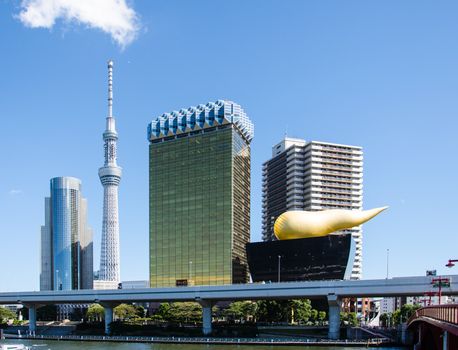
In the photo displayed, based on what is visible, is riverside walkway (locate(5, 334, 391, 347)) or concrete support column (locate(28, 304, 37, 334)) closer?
A: riverside walkway (locate(5, 334, 391, 347))

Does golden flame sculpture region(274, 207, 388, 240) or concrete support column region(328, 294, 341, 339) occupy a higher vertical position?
golden flame sculpture region(274, 207, 388, 240)

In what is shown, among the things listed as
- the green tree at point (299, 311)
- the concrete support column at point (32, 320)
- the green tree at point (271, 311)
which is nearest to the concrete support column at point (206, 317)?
the green tree at point (271, 311)

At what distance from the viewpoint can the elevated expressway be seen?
251 feet

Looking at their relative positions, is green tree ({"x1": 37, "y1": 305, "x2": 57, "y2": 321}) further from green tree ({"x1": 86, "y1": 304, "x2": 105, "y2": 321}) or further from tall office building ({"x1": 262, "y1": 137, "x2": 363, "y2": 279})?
tall office building ({"x1": 262, "y1": 137, "x2": 363, "y2": 279})

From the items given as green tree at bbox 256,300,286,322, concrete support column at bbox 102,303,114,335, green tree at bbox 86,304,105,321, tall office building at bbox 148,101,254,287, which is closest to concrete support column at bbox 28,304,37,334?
green tree at bbox 86,304,105,321

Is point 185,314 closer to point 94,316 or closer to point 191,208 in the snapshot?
point 94,316

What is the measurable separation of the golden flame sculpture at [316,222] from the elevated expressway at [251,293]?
1436 cm

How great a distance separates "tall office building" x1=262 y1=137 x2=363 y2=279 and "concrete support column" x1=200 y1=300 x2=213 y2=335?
70.8 m

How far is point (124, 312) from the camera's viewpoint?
11094cm

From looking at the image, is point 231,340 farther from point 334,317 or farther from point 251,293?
point 334,317

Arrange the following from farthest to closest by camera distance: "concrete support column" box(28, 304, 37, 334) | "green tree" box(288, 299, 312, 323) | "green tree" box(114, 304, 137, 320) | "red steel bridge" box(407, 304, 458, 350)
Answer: "green tree" box(114, 304, 137, 320)
"concrete support column" box(28, 304, 37, 334)
"green tree" box(288, 299, 312, 323)
"red steel bridge" box(407, 304, 458, 350)

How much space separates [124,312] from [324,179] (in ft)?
244

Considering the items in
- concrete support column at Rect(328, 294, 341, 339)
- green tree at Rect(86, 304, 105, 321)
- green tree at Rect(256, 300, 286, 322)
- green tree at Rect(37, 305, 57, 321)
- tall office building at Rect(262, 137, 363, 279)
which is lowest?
green tree at Rect(37, 305, 57, 321)

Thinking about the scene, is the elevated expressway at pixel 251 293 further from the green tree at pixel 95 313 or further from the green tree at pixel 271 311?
the green tree at pixel 95 313
